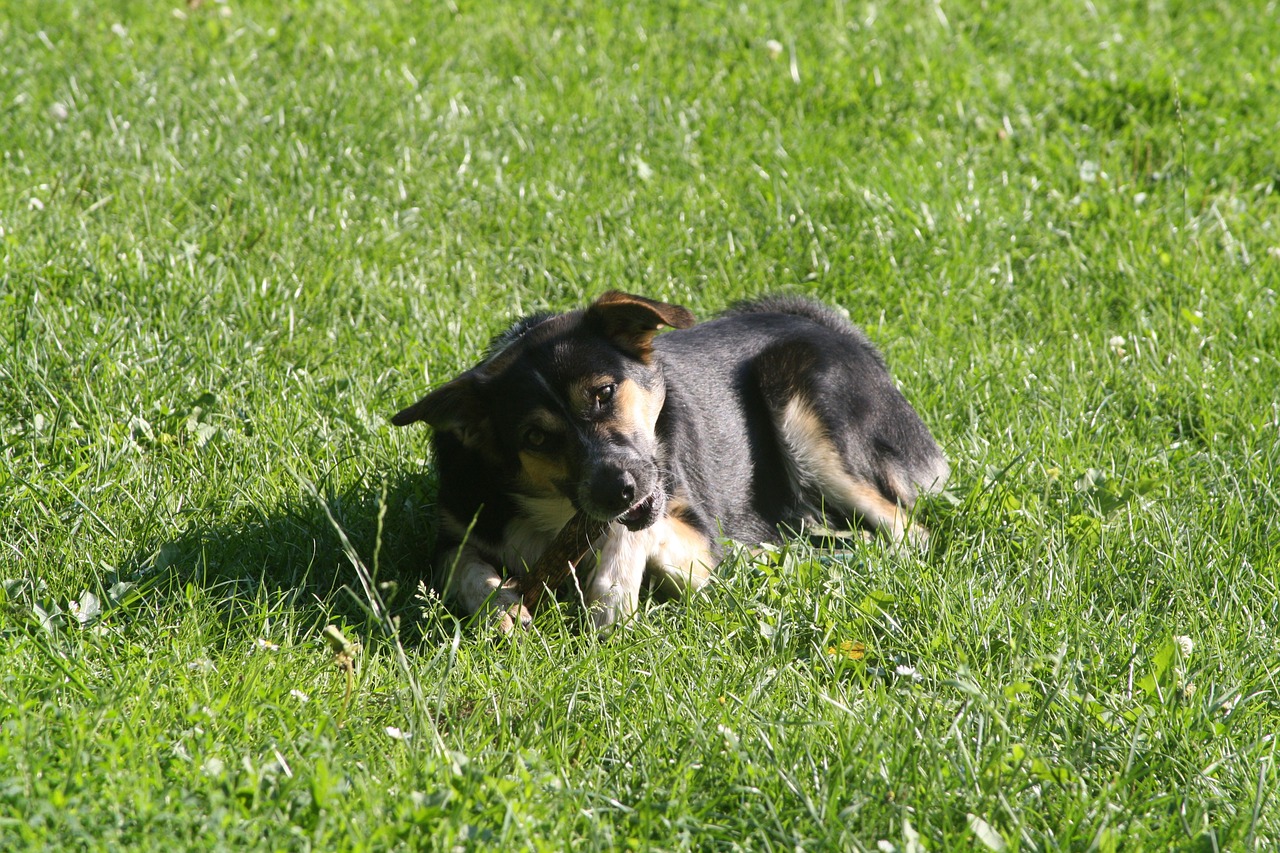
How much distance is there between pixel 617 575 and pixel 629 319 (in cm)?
85

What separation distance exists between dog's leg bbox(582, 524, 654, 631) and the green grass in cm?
13

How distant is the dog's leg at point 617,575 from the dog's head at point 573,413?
63mm

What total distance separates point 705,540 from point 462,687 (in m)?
1.15

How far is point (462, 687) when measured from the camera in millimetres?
3311

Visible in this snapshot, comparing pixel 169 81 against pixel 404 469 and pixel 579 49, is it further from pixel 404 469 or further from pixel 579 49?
pixel 404 469

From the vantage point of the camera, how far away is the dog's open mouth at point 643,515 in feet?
12.9

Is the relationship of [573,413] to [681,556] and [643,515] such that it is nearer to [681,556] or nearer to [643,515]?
[643,515]

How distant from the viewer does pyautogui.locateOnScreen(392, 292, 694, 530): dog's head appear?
3814 millimetres

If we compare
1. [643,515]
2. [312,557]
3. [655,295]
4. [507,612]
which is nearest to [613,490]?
[643,515]

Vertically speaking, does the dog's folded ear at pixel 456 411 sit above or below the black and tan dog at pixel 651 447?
above

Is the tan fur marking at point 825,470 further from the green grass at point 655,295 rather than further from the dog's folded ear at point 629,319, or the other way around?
the dog's folded ear at point 629,319

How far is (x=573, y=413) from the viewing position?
392 centimetres

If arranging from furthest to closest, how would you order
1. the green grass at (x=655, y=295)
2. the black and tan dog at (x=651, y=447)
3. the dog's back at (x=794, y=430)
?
the dog's back at (x=794, y=430), the black and tan dog at (x=651, y=447), the green grass at (x=655, y=295)

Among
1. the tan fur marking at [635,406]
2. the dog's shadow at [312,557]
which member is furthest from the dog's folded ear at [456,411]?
the tan fur marking at [635,406]
